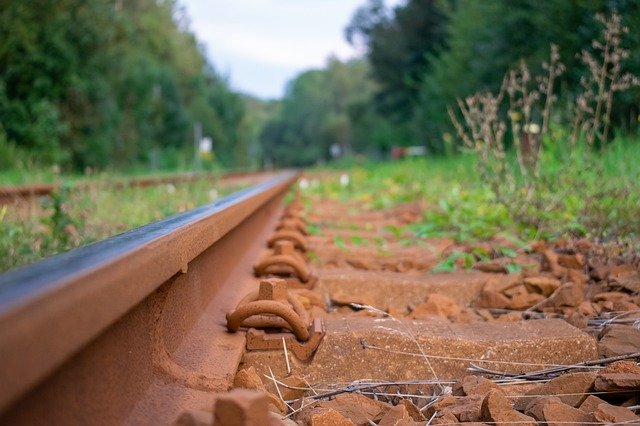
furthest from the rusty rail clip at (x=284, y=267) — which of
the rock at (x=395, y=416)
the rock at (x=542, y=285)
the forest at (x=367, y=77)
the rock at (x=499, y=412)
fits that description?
the forest at (x=367, y=77)

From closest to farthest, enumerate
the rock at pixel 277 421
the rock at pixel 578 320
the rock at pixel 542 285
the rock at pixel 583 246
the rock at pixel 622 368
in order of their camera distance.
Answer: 1. the rock at pixel 277 421
2. the rock at pixel 622 368
3. the rock at pixel 578 320
4. the rock at pixel 542 285
5. the rock at pixel 583 246

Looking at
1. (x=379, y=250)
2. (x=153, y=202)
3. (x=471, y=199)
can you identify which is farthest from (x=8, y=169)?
(x=379, y=250)

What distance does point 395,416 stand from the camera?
1.58 m

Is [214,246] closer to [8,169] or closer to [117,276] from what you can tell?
[117,276]

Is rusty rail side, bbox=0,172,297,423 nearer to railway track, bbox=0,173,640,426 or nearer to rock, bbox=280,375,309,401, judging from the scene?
railway track, bbox=0,173,640,426

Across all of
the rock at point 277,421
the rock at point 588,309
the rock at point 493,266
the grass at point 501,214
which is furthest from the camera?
the grass at point 501,214

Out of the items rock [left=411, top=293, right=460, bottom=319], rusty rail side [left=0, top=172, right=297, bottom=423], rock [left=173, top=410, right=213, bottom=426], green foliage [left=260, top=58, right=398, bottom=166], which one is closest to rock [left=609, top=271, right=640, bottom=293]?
rock [left=411, top=293, right=460, bottom=319]

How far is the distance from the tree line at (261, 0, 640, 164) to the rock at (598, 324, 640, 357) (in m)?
3.51

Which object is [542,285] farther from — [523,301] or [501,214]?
[501,214]

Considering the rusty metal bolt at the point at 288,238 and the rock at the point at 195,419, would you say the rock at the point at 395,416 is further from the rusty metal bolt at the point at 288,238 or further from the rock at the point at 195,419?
the rusty metal bolt at the point at 288,238

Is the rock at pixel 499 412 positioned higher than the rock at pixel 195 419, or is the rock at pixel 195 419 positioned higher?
the rock at pixel 195 419

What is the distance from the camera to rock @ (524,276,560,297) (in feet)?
9.62

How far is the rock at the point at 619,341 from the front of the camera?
2014 mm

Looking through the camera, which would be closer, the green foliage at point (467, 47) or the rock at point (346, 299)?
the rock at point (346, 299)
